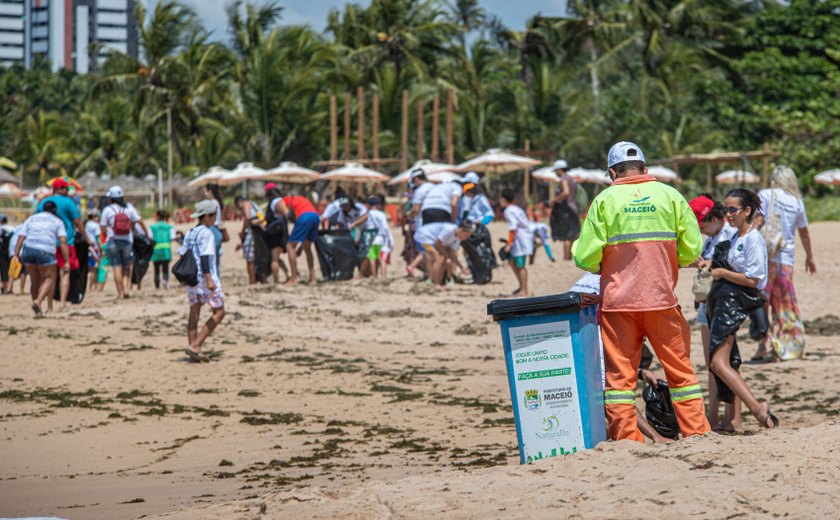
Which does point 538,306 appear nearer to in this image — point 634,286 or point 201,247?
point 634,286

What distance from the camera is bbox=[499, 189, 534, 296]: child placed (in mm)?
15367

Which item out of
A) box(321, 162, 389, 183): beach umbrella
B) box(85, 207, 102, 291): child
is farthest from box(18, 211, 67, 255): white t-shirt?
box(321, 162, 389, 183): beach umbrella

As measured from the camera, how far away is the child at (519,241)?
605 inches

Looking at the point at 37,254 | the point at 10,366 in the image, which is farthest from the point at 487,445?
the point at 37,254

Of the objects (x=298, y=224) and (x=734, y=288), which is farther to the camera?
(x=298, y=224)

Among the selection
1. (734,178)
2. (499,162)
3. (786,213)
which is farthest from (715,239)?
(734,178)

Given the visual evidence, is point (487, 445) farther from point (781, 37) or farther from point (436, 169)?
point (781, 37)

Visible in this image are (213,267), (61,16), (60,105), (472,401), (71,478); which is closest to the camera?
(71,478)

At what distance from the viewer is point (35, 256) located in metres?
13.7

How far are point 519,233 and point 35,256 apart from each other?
594 cm

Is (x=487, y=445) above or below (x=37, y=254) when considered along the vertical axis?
below

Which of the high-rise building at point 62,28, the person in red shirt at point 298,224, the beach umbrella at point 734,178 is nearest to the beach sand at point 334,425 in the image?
the person in red shirt at point 298,224

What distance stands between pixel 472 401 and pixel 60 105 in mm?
67739

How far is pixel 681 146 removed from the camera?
39.8 metres
